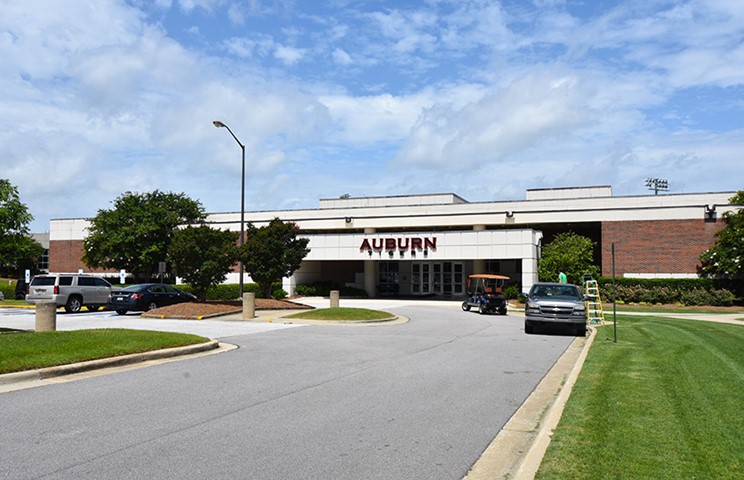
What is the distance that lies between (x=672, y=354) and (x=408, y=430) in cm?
873

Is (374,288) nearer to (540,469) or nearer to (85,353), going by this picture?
(85,353)

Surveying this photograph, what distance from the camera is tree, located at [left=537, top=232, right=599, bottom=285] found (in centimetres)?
4109

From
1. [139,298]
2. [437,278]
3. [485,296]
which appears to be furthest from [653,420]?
[437,278]

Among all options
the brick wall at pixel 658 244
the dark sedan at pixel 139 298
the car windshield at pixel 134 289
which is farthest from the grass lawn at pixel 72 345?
the brick wall at pixel 658 244

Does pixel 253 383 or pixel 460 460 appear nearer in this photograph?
pixel 460 460

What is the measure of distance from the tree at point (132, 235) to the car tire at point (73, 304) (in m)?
22.0

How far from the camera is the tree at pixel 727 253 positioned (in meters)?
38.0

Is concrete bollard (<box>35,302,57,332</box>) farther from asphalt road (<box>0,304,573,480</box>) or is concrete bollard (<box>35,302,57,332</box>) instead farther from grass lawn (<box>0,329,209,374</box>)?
asphalt road (<box>0,304,573,480</box>)

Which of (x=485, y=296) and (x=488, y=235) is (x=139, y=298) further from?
(x=488, y=235)

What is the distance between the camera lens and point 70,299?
28.0 metres

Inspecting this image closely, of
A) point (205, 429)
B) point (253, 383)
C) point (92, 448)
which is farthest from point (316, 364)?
point (92, 448)

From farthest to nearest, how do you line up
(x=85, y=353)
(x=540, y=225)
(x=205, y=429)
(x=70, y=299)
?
(x=540, y=225)
(x=70, y=299)
(x=85, y=353)
(x=205, y=429)

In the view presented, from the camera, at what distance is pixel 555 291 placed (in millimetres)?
20516

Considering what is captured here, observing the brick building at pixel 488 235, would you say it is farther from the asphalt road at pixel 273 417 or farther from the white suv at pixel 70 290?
the asphalt road at pixel 273 417
